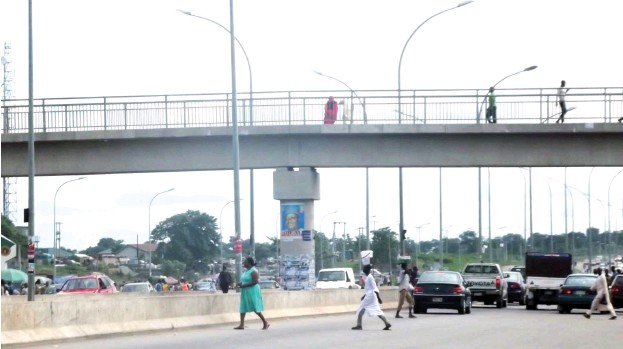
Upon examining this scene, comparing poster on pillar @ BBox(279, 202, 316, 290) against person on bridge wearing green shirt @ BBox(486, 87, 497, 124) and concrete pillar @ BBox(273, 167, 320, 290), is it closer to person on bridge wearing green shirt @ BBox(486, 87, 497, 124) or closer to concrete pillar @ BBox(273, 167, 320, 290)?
concrete pillar @ BBox(273, 167, 320, 290)

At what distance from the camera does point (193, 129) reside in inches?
1620

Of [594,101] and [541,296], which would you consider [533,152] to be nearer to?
[594,101]

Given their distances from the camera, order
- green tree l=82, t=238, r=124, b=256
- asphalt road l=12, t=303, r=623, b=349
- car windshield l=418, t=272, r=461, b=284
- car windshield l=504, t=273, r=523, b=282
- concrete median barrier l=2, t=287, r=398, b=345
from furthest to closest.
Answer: green tree l=82, t=238, r=124, b=256 → car windshield l=504, t=273, r=523, b=282 → car windshield l=418, t=272, r=461, b=284 → asphalt road l=12, t=303, r=623, b=349 → concrete median barrier l=2, t=287, r=398, b=345

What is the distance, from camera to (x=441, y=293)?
39375mm

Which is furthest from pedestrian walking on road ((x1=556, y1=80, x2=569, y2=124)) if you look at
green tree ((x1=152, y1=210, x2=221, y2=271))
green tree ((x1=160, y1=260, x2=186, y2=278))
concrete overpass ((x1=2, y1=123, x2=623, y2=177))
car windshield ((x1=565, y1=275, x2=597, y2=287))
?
green tree ((x1=152, y1=210, x2=221, y2=271))

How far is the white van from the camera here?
52.1 metres

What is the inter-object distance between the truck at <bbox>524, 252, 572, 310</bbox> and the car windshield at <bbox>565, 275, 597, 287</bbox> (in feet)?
14.8

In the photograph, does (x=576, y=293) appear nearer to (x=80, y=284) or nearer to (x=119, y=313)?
(x=80, y=284)

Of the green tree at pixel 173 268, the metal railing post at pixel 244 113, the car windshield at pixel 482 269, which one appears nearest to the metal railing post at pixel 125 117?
the metal railing post at pixel 244 113

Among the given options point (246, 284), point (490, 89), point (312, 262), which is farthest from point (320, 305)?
point (246, 284)

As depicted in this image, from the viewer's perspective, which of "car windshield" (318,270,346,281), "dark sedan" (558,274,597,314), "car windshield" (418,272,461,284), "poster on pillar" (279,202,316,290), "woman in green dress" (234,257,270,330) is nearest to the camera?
"woman in green dress" (234,257,270,330)

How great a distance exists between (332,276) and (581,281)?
42.9ft

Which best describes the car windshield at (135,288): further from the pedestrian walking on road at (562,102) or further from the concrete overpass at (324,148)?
the pedestrian walking on road at (562,102)

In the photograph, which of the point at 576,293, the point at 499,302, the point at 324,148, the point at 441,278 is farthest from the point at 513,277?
the point at 441,278
